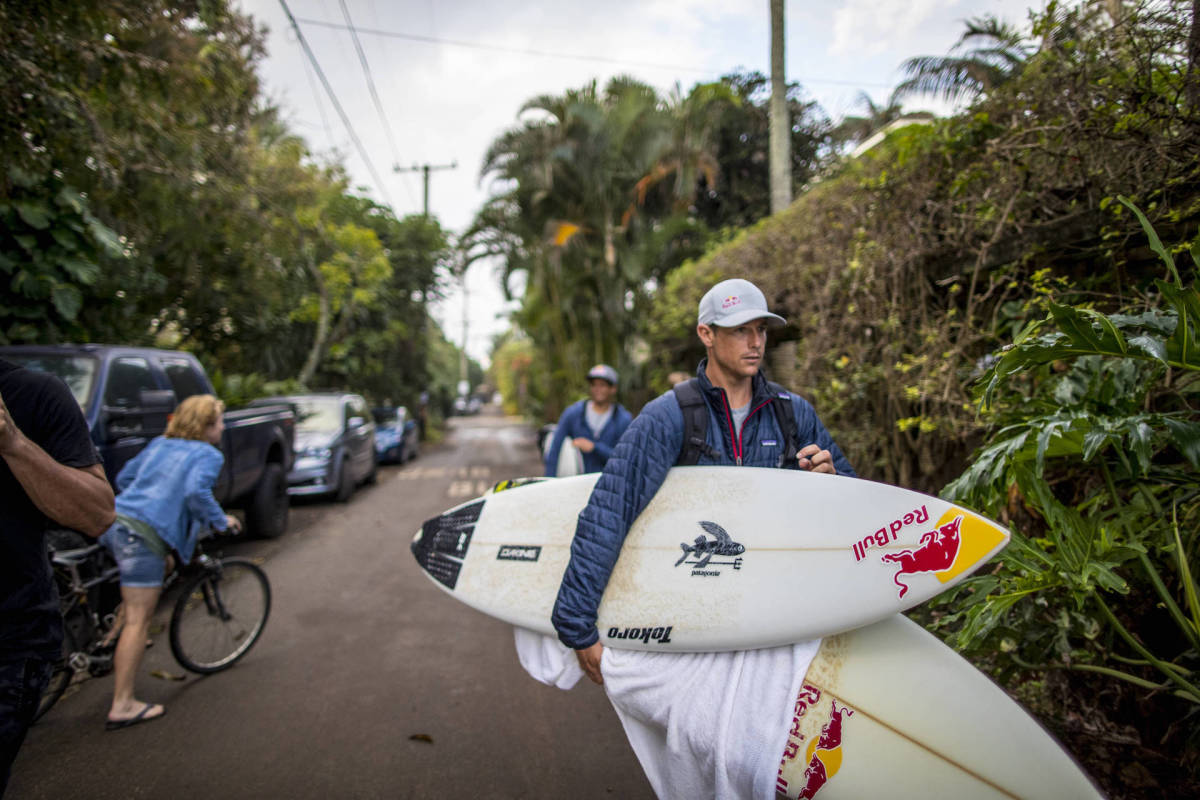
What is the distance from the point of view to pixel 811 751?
1.52 m

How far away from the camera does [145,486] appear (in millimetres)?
3217

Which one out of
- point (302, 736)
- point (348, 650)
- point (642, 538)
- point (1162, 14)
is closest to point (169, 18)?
point (348, 650)

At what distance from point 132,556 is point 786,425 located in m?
3.26

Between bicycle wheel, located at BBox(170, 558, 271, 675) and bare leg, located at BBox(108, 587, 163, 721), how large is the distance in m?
0.30

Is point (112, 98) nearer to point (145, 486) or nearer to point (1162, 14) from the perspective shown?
point (145, 486)

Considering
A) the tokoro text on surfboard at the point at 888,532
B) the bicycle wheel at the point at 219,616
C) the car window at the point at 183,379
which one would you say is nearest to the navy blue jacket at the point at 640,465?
the tokoro text on surfboard at the point at 888,532

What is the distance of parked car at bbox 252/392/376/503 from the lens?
8643 millimetres

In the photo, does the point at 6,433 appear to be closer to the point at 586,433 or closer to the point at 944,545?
the point at 944,545

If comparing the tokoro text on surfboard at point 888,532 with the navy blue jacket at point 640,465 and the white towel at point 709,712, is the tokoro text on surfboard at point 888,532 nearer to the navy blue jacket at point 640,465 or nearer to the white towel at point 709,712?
the white towel at point 709,712

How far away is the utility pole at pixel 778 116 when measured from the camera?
8336mm

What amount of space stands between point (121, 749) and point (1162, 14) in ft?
18.4

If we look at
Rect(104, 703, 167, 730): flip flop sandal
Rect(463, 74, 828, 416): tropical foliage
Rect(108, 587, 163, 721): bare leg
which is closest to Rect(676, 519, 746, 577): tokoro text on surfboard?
Rect(108, 587, 163, 721): bare leg

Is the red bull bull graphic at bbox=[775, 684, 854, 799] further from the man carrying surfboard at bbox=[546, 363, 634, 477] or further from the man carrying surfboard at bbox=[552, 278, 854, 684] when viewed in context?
the man carrying surfboard at bbox=[546, 363, 634, 477]

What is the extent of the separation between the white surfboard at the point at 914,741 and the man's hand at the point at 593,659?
1.85 feet
